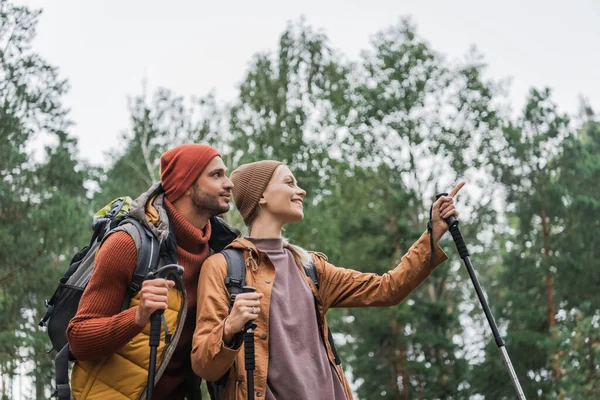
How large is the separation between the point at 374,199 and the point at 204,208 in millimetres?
23145

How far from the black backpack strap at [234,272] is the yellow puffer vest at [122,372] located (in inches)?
14.3

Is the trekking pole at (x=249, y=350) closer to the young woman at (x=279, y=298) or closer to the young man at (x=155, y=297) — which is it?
the young woman at (x=279, y=298)

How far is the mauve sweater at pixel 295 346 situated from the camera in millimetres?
4102

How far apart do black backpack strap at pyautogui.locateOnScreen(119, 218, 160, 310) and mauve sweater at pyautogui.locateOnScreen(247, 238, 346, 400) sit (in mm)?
649

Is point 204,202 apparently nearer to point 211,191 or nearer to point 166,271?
point 211,191

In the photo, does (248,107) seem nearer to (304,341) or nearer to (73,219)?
(73,219)

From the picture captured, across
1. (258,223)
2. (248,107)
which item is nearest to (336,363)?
(258,223)

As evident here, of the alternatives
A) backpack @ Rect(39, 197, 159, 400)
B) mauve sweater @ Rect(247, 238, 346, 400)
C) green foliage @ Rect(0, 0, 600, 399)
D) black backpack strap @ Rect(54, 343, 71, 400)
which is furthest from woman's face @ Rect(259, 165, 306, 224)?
green foliage @ Rect(0, 0, 600, 399)

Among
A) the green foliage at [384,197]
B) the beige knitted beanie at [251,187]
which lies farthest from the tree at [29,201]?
the beige knitted beanie at [251,187]

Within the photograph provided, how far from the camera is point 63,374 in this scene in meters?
A: 3.99

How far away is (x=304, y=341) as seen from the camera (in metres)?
4.28

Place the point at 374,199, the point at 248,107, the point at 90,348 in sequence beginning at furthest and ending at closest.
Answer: the point at 374,199 < the point at 248,107 < the point at 90,348

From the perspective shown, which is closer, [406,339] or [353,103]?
[406,339]

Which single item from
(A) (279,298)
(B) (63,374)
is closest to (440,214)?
(A) (279,298)
